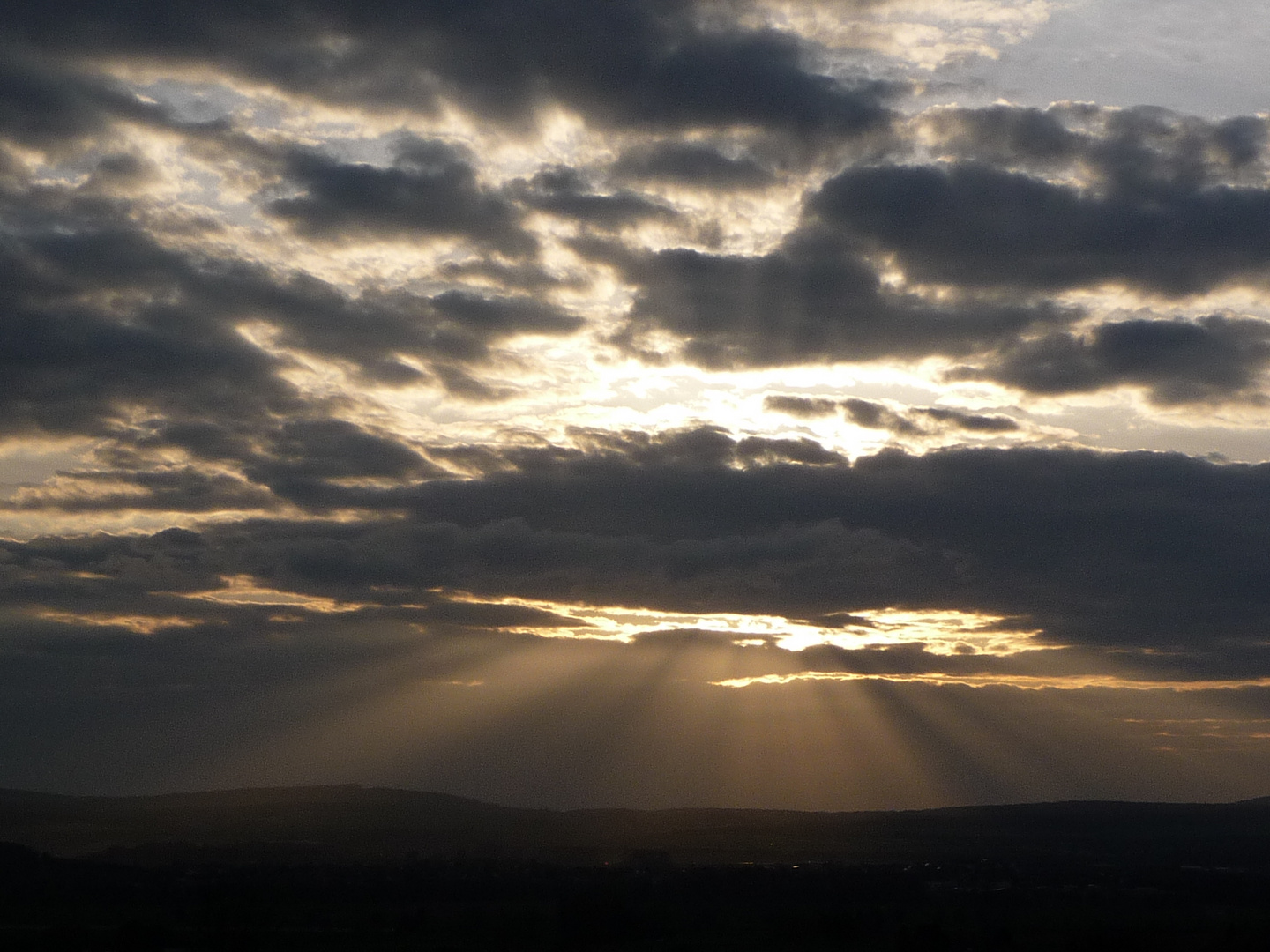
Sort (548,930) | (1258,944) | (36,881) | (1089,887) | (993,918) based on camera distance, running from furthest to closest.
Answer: (1089,887) < (36,881) < (993,918) < (548,930) < (1258,944)

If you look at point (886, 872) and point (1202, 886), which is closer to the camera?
point (1202, 886)

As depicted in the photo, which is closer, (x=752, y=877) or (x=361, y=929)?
(x=361, y=929)

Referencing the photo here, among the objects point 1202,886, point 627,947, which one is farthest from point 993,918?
point 1202,886

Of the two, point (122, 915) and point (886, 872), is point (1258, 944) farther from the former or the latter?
point (122, 915)

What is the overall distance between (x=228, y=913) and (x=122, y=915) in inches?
737

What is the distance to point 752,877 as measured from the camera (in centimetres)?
13912

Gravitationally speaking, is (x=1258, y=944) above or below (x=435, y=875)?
above

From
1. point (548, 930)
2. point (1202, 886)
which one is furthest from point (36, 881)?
point (1202, 886)

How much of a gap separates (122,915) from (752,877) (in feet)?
228

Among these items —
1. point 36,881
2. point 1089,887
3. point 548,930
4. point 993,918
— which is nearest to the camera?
point 548,930

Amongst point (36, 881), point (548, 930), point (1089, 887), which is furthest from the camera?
point (1089, 887)

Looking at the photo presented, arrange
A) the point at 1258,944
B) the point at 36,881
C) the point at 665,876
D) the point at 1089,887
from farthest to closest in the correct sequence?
the point at 665,876 < the point at 1089,887 < the point at 36,881 < the point at 1258,944

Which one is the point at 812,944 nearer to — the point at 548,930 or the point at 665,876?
the point at 548,930

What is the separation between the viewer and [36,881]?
120 metres
